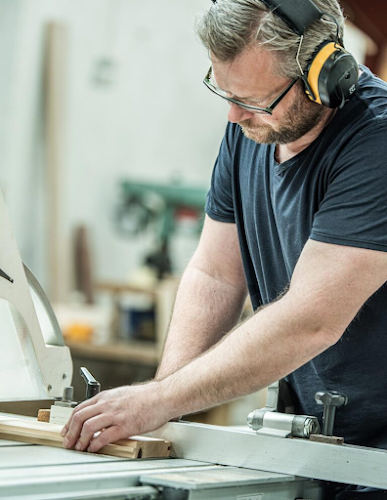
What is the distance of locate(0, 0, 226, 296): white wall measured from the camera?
5645mm

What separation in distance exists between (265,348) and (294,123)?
44 centimetres

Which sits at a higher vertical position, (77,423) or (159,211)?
(159,211)

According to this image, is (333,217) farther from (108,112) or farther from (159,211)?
(108,112)

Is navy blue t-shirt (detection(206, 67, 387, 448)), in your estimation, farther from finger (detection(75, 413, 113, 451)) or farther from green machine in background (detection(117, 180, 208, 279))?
green machine in background (detection(117, 180, 208, 279))

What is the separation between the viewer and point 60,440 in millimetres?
1480

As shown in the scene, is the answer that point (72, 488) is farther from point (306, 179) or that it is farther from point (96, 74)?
point (96, 74)

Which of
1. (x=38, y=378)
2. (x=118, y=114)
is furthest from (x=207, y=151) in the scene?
(x=38, y=378)

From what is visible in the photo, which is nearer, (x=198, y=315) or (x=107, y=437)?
(x=107, y=437)

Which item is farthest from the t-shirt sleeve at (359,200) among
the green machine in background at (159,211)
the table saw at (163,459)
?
the green machine in background at (159,211)

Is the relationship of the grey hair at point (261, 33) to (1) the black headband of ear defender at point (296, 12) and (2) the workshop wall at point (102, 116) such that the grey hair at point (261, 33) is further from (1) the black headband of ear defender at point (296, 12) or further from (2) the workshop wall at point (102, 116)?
(2) the workshop wall at point (102, 116)

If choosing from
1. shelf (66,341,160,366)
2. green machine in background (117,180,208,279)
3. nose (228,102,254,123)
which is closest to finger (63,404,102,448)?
nose (228,102,254,123)

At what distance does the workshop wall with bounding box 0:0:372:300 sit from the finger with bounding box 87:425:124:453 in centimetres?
421

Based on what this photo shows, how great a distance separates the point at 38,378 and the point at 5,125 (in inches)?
158

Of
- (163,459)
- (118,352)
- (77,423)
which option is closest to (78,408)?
(77,423)
